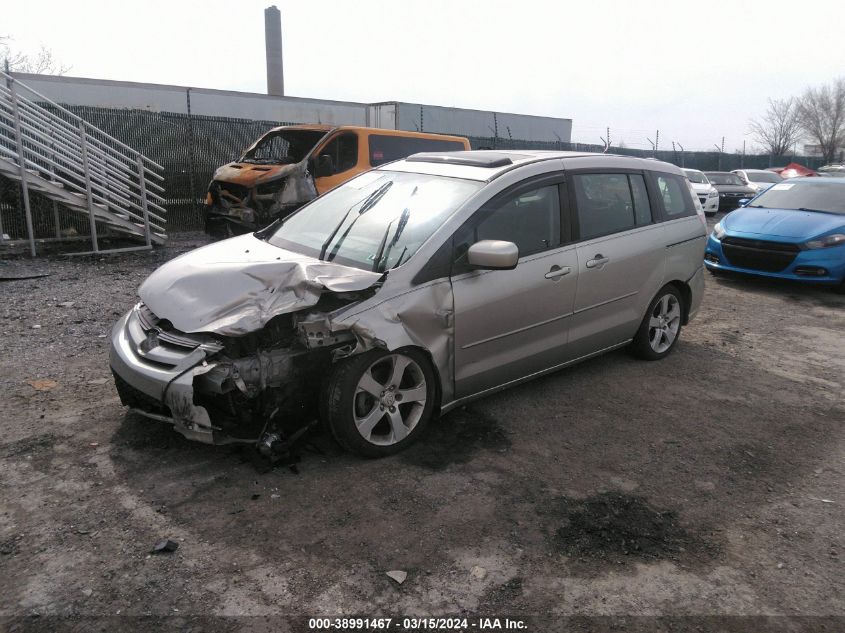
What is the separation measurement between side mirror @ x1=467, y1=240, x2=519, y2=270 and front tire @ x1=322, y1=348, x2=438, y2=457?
641 millimetres

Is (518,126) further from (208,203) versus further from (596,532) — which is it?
(596,532)

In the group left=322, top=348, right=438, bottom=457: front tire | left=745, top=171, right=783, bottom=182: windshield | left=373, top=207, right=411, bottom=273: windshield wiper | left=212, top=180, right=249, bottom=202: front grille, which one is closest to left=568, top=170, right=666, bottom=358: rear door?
left=373, top=207, right=411, bottom=273: windshield wiper

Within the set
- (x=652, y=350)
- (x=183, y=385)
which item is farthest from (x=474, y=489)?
(x=652, y=350)

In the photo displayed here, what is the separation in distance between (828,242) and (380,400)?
7.41 meters

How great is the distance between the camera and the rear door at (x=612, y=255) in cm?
460

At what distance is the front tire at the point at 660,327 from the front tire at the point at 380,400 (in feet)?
7.81

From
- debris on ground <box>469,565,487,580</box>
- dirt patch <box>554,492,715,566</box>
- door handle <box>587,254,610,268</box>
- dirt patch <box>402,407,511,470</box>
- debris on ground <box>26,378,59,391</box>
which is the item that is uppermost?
door handle <box>587,254,610,268</box>

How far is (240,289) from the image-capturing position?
3.55 metres

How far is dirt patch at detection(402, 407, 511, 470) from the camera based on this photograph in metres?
3.71

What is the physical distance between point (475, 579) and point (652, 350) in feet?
11.2

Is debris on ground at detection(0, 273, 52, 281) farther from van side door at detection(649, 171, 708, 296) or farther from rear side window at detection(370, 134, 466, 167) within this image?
van side door at detection(649, 171, 708, 296)

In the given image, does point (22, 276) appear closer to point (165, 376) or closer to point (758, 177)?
point (165, 376)

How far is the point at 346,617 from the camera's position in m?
2.46

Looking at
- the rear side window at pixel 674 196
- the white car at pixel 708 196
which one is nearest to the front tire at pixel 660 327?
the rear side window at pixel 674 196
